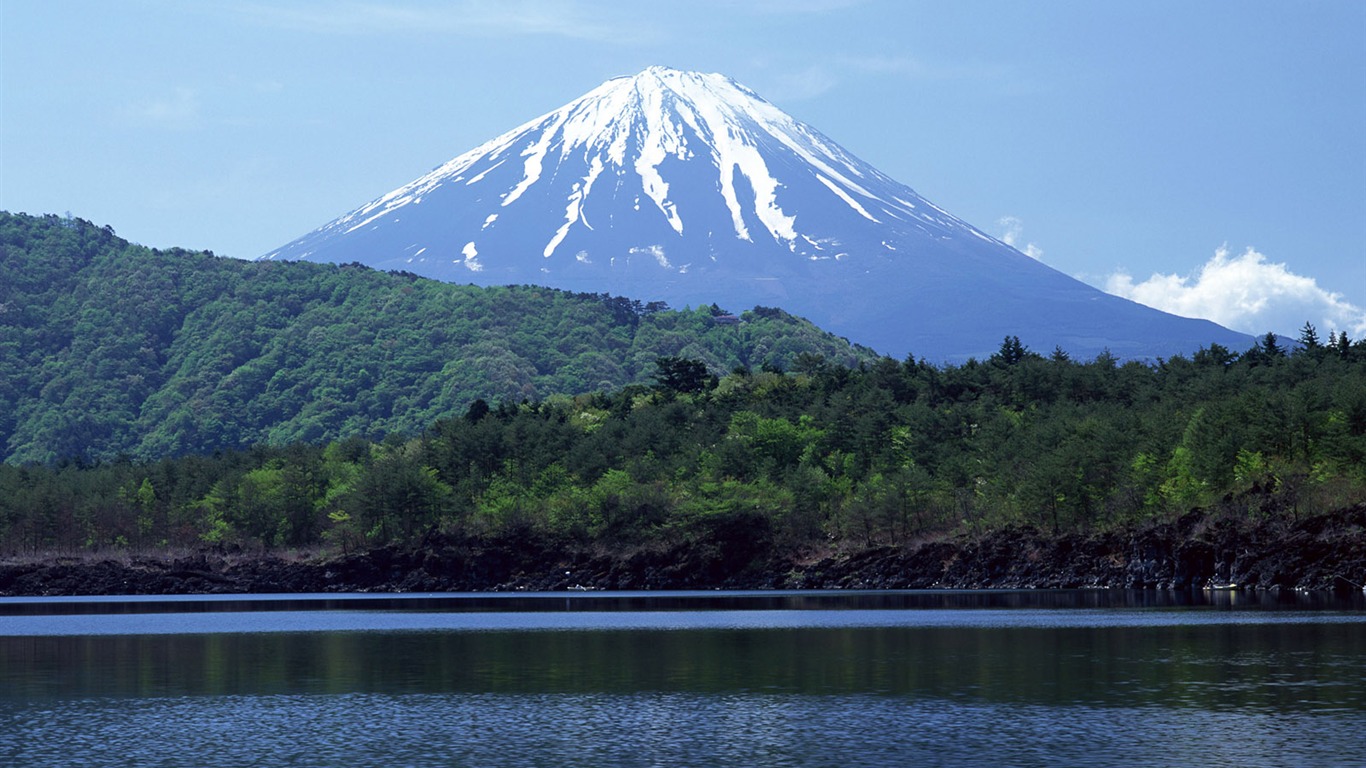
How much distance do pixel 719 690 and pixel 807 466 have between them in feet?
287

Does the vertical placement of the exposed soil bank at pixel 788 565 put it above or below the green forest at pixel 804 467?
below

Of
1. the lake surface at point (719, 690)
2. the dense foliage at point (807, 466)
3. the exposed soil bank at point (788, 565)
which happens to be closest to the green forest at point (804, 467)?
the dense foliage at point (807, 466)

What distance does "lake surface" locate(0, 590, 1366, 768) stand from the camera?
3353 centimetres

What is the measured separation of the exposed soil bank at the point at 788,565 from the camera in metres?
89.3

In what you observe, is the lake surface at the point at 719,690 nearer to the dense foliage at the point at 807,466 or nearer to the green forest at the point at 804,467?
the dense foliage at the point at 807,466

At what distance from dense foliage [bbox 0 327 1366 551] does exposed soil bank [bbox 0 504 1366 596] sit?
6.40 ft

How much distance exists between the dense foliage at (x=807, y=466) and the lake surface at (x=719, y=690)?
22827 mm

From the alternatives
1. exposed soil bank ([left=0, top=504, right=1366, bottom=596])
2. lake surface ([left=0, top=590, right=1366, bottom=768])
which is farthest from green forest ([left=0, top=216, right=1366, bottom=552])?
lake surface ([left=0, top=590, right=1366, bottom=768])

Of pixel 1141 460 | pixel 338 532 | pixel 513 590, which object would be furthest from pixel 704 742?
pixel 338 532

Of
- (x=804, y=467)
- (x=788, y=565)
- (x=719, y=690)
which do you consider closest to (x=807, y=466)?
(x=804, y=467)

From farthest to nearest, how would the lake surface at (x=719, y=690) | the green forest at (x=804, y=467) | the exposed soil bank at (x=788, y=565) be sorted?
the green forest at (x=804, y=467) → the exposed soil bank at (x=788, y=565) → the lake surface at (x=719, y=690)

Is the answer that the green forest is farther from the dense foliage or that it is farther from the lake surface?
the lake surface

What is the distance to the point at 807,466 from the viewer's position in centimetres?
13100

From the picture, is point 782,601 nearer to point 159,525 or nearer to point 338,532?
point 338,532
